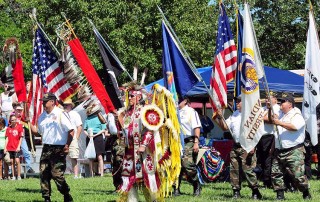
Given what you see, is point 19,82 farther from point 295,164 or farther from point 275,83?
point 275,83

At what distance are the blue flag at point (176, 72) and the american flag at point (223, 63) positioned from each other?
634 mm

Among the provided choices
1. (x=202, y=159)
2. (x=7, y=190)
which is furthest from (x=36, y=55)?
(x=202, y=159)

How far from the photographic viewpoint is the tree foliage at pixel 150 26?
110ft

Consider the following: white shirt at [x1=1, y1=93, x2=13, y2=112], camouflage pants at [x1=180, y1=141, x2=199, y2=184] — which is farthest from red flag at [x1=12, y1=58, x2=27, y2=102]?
white shirt at [x1=1, y1=93, x2=13, y2=112]

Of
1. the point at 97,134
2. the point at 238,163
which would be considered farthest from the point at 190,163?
the point at 97,134

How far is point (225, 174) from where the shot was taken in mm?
17688

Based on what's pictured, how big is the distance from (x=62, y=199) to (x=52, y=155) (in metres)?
1.27

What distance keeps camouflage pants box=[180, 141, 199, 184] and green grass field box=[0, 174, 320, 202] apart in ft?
1.23

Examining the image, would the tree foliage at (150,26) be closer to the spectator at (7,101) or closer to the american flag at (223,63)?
the spectator at (7,101)

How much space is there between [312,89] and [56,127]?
5.15 meters

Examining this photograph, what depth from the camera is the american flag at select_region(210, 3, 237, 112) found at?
48.6ft

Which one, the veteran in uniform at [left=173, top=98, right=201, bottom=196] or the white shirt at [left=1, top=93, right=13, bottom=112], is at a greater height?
the white shirt at [left=1, top=93, right=13, bottom=112]

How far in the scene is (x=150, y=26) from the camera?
34656 mm

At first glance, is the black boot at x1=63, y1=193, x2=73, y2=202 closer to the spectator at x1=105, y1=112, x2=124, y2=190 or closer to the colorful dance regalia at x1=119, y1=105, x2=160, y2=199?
the spectator at x1=105, y1=112, x2=124, y2=190
